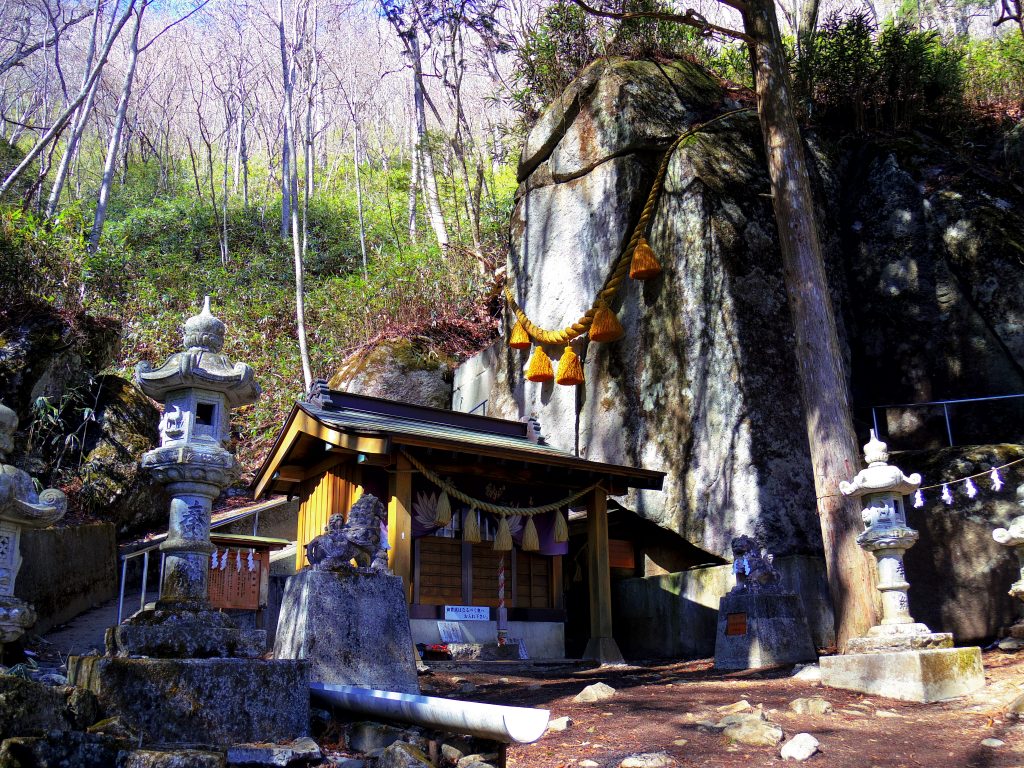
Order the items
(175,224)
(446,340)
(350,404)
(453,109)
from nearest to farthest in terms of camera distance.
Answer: (350,404) → (446,340) → (453,109) → (175,224)

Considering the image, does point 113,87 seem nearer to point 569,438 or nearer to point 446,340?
point 446,340

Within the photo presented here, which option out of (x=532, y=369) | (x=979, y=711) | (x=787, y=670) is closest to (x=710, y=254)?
(x=532, y=369)

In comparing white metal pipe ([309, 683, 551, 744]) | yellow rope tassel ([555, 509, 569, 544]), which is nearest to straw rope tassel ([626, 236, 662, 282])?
yellow rope tassel ([555, 509, 569, 544])

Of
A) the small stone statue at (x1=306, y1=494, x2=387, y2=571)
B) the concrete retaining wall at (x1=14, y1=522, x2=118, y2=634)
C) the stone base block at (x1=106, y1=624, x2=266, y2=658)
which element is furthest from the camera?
the concrete retaining wall at (x1=14, y1=522, x2=118, y2=634)

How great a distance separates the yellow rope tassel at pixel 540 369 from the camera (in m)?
15.5

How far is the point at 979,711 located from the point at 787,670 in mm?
2909

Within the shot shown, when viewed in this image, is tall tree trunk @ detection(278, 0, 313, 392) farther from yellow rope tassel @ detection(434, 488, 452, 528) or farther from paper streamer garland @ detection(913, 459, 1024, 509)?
paper streamer garland @ detection(913, 459, 1024, 509)

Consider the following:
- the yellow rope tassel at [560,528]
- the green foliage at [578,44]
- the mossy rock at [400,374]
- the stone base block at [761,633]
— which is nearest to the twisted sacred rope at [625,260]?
the green foliage at [578,44]

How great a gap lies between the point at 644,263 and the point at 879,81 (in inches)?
285

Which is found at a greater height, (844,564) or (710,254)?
(710,254)

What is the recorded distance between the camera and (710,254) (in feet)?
46.3

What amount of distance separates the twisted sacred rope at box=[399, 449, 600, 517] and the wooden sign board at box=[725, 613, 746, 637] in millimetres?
3004

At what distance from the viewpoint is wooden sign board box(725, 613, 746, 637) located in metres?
9.69

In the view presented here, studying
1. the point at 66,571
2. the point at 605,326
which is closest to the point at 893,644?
the point at 605,326
